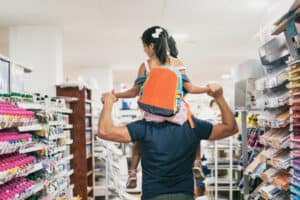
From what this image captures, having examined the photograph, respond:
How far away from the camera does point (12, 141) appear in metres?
2.71

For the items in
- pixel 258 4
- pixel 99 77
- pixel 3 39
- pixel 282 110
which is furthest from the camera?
pixel 99 77

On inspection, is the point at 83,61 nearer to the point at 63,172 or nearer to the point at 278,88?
the point at 63,172

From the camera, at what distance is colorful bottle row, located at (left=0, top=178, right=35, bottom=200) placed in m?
2.59

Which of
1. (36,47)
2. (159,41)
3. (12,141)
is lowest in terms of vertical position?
(12,141)

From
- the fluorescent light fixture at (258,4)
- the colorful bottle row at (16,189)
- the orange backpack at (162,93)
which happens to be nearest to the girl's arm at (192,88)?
the orange backpack at (162,93)

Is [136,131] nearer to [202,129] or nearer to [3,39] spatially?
[202,129]

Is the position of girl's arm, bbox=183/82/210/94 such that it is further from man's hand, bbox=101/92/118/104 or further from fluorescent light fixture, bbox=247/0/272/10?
fluorescent light fixture, bbox=247/0/272/10

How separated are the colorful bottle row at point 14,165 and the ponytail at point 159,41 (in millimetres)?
1336

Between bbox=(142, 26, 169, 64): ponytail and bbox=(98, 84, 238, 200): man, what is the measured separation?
0.34m

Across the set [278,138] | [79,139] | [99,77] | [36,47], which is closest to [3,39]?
[36,47]

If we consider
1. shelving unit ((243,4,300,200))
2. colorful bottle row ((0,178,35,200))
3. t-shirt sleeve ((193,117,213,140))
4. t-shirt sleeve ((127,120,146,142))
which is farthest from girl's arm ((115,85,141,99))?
colorful bottle row ((0,178,35,200))

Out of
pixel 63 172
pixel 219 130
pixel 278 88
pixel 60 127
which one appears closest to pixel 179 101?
pixel 219 130

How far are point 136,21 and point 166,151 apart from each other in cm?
403

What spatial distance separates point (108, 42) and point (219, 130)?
555cm
